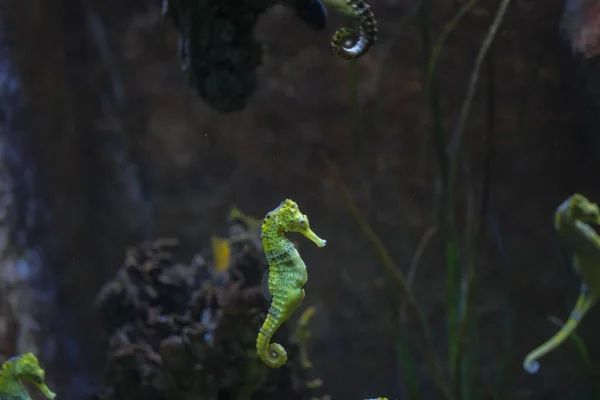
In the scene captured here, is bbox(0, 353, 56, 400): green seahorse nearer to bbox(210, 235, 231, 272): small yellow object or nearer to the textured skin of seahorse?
bbox(210, 235, 231, 272): small yellow object

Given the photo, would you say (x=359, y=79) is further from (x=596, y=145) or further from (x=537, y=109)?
(x=596, y=145)

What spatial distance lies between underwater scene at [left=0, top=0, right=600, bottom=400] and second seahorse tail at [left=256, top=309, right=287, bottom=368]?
2.47ft

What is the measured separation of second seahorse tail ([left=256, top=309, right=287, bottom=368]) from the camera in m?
0.94

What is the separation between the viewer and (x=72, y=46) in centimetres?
284

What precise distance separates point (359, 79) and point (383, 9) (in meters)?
0.37

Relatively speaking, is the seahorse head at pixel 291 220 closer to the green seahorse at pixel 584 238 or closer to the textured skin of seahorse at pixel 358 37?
the textured skin of seahorse at pixel 358 37

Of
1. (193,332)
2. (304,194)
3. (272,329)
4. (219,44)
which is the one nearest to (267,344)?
(272,329)

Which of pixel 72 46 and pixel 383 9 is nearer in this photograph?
pixel 383 9

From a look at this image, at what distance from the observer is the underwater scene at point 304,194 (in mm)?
1834

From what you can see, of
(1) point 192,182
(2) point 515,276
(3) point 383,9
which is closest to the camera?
(3) point 383,9

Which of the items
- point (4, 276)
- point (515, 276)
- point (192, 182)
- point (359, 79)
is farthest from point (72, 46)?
point (515, 276)

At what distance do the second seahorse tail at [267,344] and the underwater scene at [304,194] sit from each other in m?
0.75

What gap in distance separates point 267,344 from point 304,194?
1.73 meters

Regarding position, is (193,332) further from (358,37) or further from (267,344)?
(358,37)
